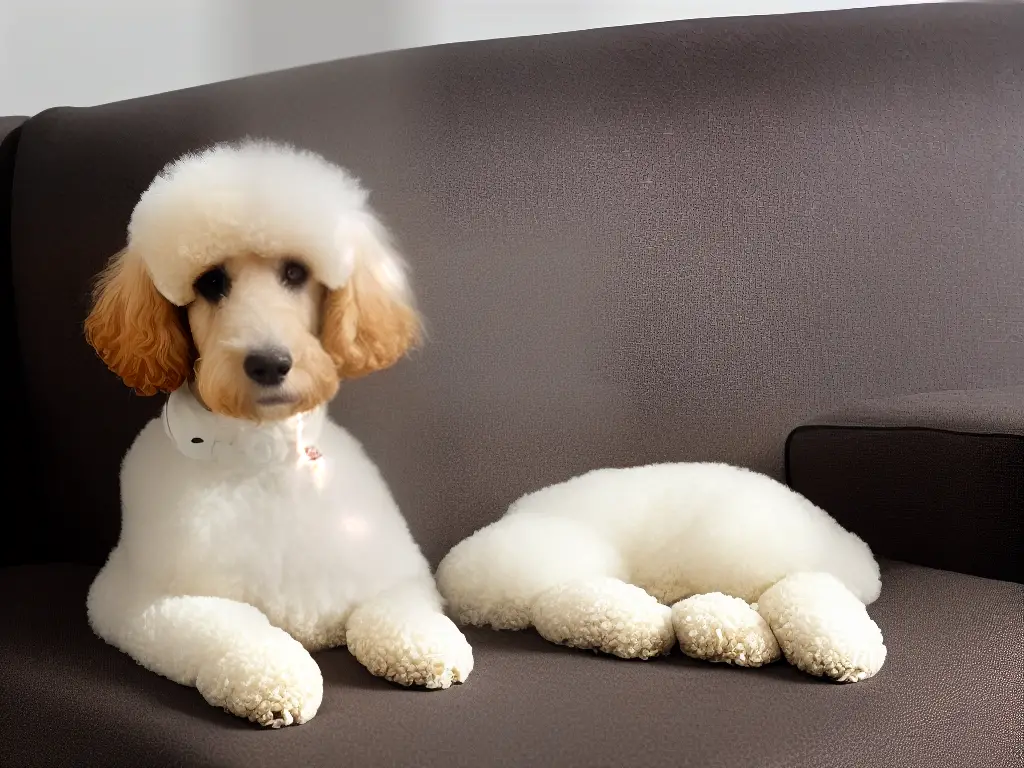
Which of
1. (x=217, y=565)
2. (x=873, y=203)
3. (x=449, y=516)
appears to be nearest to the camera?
(x=217, y=565)

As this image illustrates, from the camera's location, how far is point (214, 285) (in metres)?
0.94

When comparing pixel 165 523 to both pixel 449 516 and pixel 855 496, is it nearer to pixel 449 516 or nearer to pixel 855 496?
pixel 449 516

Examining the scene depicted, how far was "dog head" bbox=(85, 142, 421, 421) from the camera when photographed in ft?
3.01

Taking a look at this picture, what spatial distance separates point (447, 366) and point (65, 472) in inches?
20.4

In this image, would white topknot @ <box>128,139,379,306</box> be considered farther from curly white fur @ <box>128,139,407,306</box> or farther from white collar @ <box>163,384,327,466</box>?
white collar @ <box>163,384,327,466</box>

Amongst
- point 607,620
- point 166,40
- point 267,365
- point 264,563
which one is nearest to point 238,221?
point 267,365

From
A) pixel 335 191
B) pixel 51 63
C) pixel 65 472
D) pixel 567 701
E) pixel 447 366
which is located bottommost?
pixel 567 701

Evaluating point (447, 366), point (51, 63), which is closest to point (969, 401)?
point (447, 366)

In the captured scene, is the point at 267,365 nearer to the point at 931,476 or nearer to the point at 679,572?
the point at 679,572

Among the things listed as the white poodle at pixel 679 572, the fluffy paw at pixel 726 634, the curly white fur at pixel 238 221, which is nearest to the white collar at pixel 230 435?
the curly white fur at pixel 238 221

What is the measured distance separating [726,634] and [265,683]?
15.8 inches

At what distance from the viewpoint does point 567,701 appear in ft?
2.80

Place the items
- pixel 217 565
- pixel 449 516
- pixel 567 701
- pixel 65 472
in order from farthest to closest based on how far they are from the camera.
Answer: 1. pixel 65 472
2. pixel 449 516
3. pixel 217 565
4. pixel 567 701

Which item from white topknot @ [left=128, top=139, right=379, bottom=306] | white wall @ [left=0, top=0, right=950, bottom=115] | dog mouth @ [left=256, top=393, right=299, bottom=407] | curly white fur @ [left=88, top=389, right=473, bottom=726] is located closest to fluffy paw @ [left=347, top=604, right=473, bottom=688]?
curly white fur @ [left=88, top=389, right=473, bottom=726]
